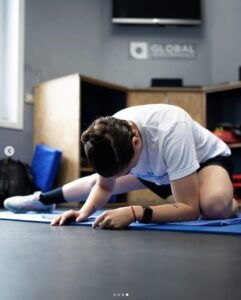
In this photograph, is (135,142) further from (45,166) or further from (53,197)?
(45,166)

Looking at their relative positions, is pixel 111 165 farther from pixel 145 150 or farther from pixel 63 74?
pixel 63 74

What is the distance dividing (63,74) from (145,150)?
2856mm

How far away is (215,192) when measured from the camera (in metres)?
1.56

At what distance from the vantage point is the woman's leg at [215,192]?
1.56 meters

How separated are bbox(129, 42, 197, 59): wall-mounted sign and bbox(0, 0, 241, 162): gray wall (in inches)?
1.8

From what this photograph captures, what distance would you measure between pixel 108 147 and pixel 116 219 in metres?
0.26

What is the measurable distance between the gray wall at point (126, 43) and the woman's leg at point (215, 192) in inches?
106

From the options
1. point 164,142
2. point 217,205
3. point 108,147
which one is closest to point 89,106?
point 217,205

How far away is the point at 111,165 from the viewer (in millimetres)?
1244

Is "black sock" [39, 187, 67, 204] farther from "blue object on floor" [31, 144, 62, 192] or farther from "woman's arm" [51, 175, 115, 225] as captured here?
"blue object on floor" [31, 144, 62, 192]

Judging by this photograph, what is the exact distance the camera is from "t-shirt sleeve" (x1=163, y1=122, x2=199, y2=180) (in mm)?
1359

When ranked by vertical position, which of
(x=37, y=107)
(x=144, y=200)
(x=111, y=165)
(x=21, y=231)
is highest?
(x=37, y=107)

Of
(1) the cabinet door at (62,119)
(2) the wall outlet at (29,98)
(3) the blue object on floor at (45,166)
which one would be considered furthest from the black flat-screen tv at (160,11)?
(3) the blue object on floor at (45,166)

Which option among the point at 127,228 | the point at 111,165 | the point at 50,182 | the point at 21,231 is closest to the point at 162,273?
the point at 111,165
